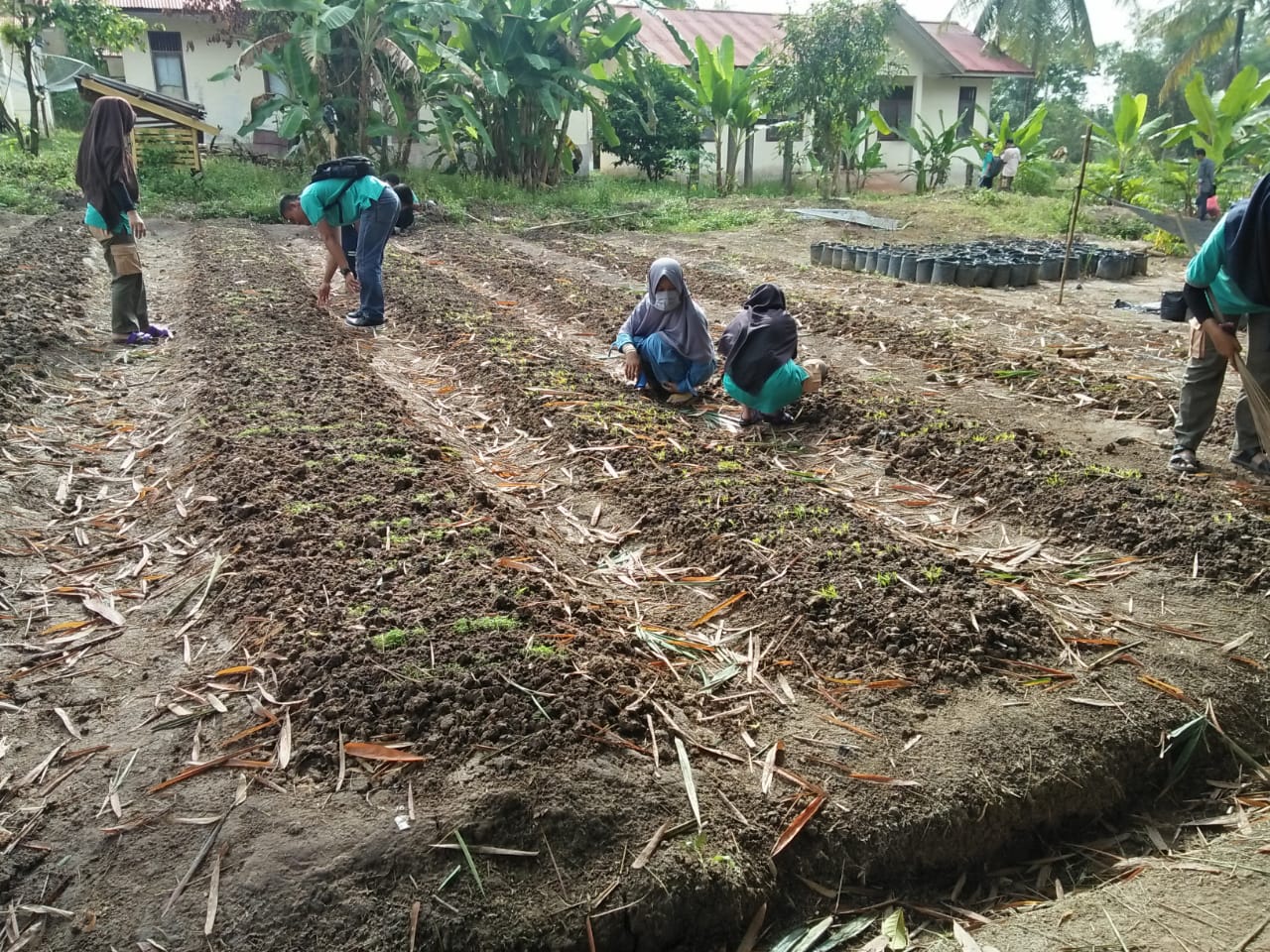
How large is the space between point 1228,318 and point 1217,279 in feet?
0.74

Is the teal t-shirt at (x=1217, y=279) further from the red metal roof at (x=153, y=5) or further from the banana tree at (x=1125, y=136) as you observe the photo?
the red metal roof at (x=153, y=5)

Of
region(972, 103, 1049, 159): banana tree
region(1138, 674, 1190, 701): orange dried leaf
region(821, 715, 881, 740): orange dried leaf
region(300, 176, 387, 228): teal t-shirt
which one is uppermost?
region(972, 103, 1049, 159): banana tree

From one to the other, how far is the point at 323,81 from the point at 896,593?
15.6m

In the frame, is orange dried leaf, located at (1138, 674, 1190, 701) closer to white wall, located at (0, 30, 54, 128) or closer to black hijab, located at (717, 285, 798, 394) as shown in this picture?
black hijab, located at (717, 285, 798, 394)

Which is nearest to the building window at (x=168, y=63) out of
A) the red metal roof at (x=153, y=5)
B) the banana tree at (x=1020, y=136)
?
the red metal roof at (x=153, y=5)

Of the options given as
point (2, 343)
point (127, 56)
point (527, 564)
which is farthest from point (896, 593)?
point (127, 56)

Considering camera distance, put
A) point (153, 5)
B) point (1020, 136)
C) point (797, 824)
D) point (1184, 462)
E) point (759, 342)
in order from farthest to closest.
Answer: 1. point (153, 5)
2. point (1020, 136)
3. point (759, 342)
4. point (1184, 462)
5. point (797, 824)

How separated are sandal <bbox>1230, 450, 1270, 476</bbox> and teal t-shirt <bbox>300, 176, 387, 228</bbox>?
19.6ft

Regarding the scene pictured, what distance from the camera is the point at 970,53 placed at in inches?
1081

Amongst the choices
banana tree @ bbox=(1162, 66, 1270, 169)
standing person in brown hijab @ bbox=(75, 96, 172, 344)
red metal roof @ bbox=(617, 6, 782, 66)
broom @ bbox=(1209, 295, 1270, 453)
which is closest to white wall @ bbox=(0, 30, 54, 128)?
red metal roof @ bbox=(617, 6, 782, 66)

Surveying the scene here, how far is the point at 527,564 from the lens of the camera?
3.66m

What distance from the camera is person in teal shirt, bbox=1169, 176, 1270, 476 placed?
434cm

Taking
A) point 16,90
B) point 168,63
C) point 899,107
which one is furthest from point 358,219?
point 899,107

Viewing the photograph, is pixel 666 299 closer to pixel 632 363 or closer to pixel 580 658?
pixel 632 363
